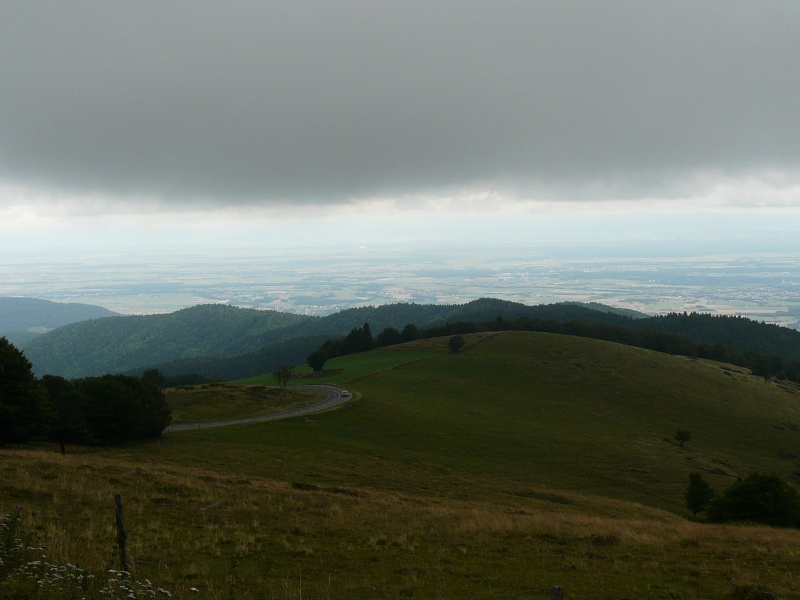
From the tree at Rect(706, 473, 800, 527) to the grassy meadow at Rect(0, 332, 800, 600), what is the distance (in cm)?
401

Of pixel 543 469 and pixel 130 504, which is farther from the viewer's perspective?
pixel 543 469

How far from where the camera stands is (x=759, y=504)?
35.1 meters

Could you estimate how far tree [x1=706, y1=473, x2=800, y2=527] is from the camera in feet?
114

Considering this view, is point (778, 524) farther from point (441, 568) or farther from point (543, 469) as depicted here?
point (441, 568)

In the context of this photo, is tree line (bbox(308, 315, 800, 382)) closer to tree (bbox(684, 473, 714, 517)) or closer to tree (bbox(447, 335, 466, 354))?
tree (bbox(447, 335, 466, 354))

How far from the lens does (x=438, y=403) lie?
250ft

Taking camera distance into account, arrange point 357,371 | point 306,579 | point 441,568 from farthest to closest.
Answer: point 357,371
point 441,568
point 306,579

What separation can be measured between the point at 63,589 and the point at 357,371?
94.5 meters

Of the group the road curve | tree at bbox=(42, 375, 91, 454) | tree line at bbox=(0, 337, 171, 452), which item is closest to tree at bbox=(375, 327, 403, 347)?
the road curve

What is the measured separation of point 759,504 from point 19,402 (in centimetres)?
5209

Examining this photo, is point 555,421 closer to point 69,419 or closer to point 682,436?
point 682,436

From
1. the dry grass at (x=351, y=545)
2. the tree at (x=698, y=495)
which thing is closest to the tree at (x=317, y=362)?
the tree at (x=698, y=495)

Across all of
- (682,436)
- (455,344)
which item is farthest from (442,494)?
(455,344)

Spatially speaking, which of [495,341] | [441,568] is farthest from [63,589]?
[495,341]
